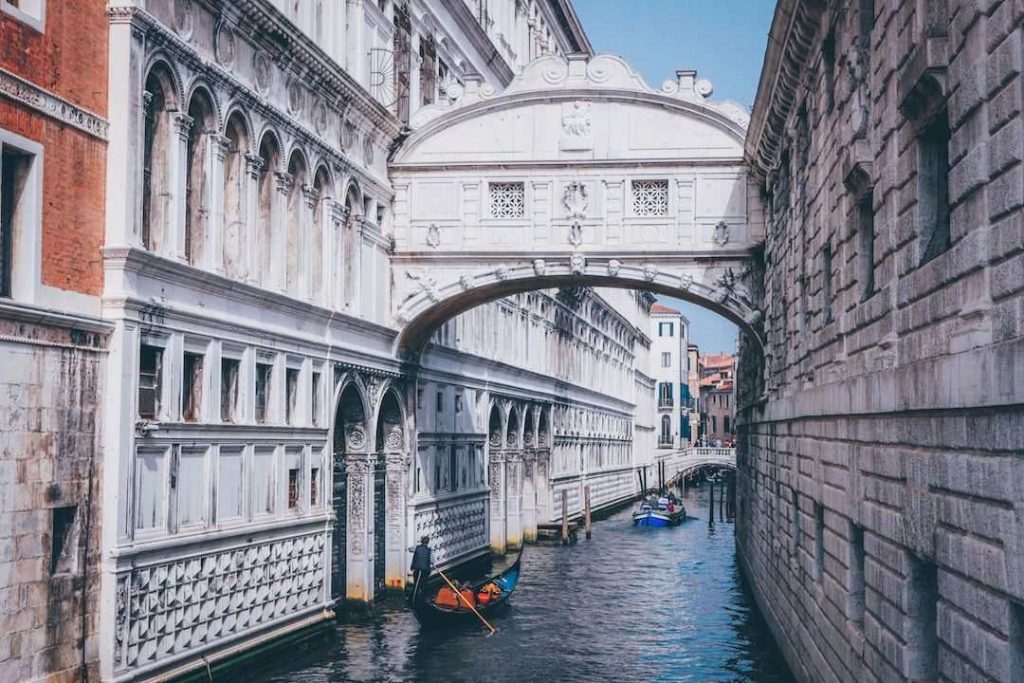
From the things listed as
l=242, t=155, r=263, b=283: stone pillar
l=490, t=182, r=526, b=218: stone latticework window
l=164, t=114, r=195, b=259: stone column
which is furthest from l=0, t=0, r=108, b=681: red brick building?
l=490, t=182, r=526, b=218: stone latticework window

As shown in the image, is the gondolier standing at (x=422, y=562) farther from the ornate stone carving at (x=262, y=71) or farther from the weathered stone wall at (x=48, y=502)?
the weathered stone wall at (x=48, y=502)

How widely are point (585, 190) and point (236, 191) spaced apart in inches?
279

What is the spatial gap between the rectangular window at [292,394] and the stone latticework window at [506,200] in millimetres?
5250

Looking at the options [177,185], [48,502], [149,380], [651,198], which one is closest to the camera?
[48,502]

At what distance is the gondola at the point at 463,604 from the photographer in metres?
20.1

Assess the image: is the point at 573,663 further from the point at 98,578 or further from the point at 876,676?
the point at 876,676

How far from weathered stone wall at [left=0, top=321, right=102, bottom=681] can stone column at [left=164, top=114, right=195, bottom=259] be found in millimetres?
1912

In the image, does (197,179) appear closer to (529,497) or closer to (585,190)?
(585,190)

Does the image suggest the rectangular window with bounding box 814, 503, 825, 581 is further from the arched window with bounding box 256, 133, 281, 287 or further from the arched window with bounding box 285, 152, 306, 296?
the arched window with bounding box 285, 152, 306, 296

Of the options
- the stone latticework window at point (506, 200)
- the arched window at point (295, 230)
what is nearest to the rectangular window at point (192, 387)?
the arched window at point (295, 230)

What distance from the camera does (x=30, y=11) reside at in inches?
463

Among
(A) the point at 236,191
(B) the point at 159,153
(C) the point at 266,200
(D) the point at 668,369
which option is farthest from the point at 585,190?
(D) the point at 668,369

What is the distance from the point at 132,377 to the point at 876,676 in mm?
7404

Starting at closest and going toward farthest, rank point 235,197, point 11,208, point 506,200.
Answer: point 11,208
point 235,197
point 506,200
